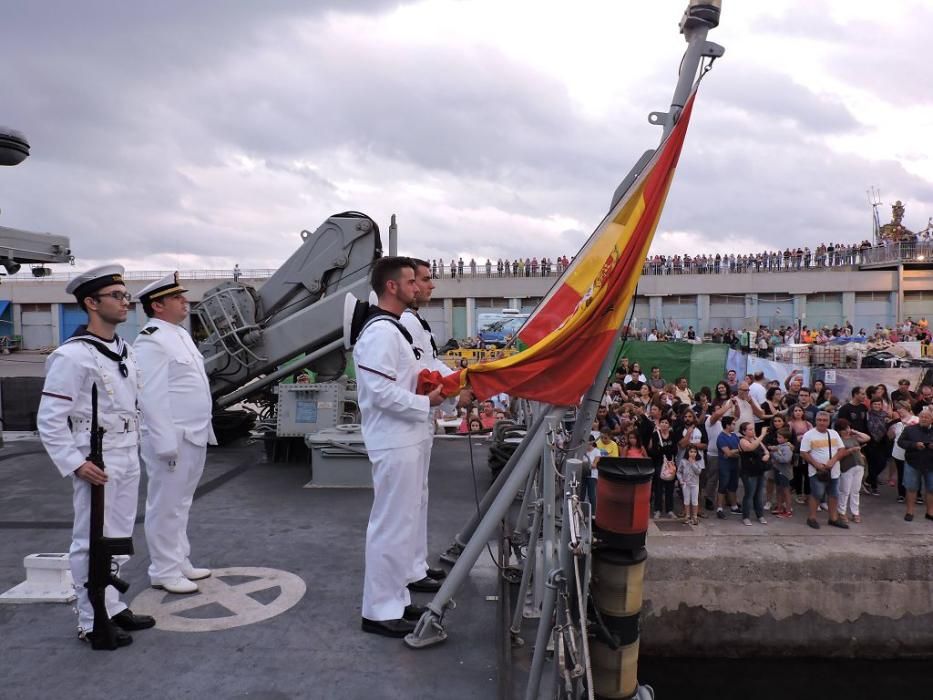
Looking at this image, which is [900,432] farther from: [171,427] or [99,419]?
[99,419]

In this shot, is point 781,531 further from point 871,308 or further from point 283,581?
point 871,308

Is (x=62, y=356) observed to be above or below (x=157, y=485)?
above

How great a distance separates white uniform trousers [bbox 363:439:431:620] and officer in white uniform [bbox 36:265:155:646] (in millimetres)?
1355

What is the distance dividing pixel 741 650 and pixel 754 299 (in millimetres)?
33536

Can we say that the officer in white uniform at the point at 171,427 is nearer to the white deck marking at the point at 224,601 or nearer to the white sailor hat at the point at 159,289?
the white sailor hat at the point at 159,289

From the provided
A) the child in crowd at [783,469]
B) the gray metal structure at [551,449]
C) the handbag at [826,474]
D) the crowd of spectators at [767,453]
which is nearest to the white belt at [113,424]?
the gray metal structure at [551,449]

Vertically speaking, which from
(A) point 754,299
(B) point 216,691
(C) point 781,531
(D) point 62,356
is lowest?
(C) point 781,531

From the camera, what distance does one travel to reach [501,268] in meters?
40.5

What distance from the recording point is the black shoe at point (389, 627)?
3.77 meters

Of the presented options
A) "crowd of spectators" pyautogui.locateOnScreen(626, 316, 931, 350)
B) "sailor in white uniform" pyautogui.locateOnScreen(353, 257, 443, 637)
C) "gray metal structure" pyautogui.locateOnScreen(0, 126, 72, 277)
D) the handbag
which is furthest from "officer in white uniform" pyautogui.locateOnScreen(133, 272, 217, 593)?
"crowd of spectators" pyautogui.locateOnScreen(626, 316, 931, 350)

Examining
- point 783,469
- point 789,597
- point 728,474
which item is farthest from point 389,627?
point 783,469

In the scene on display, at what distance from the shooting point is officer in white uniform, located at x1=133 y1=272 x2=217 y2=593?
13.9 ft

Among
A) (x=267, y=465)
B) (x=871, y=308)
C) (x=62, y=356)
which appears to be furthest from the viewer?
(x=871, y=308)

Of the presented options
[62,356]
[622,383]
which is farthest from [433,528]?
[622,383]
